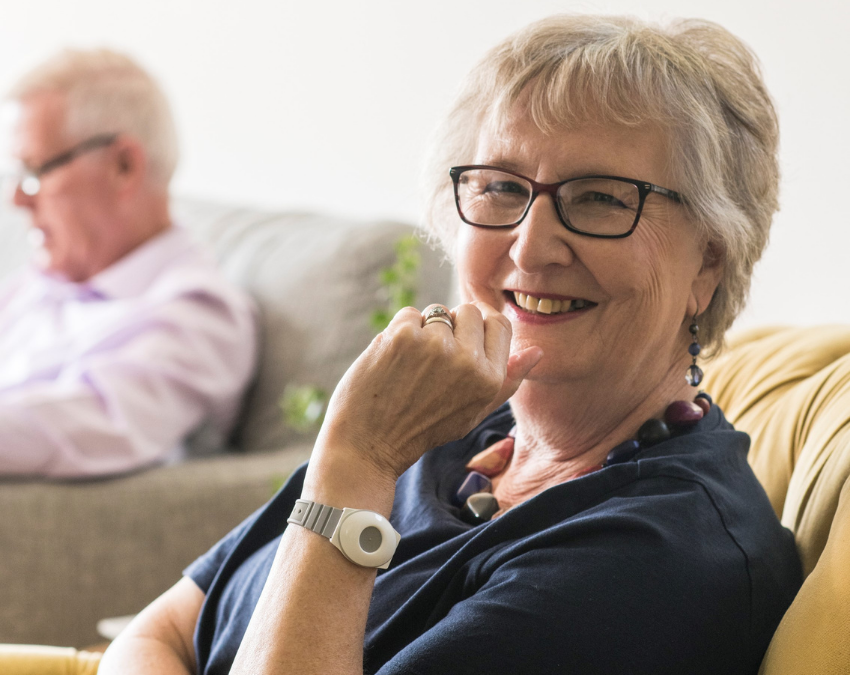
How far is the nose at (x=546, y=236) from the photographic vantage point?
103 centimetres

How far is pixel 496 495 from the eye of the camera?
116 centimetres

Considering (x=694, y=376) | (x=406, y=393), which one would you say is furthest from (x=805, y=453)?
(x=406, y=393)

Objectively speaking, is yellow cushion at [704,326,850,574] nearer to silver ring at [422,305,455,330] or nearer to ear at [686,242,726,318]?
ear at [686,242,726,318]

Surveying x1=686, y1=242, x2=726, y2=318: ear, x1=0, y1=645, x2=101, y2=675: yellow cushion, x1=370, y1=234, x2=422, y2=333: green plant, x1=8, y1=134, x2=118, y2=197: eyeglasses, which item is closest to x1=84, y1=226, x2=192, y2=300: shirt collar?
x1=8, y1=134, x2=118, y2=197: eyeglasses

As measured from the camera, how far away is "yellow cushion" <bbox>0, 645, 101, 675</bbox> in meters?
1.21

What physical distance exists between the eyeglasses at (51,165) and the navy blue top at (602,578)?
1.58 metres

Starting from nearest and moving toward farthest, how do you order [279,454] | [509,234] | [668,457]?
[668,457] < [509,234] < [279,454]

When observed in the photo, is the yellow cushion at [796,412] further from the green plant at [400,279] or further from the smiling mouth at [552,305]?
the green plant at [400,279]

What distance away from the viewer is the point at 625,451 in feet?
3.42

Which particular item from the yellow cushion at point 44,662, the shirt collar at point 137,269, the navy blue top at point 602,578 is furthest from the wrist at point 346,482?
the shirt collar at point 137,269

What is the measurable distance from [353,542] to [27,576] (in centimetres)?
118

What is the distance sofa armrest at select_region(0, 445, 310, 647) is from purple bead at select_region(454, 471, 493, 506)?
0.82 m

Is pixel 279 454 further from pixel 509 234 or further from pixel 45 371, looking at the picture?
pixel 509 234

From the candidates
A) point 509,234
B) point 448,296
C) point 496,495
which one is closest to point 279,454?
point 448,296
